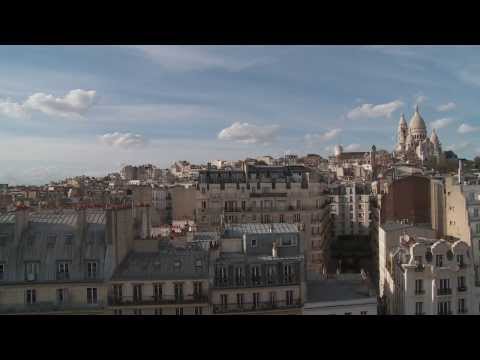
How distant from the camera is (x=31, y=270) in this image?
1152 cm

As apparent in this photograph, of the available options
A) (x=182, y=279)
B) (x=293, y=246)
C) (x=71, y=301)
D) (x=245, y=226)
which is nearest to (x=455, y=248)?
(x=293, y=246)

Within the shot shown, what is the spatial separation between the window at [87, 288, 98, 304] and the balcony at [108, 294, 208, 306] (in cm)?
31

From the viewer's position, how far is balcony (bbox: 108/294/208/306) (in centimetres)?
1152

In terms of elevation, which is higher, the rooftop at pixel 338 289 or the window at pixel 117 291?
the window at pixel 117 291

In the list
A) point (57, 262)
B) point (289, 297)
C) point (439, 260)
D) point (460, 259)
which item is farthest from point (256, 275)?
point (460, 259)

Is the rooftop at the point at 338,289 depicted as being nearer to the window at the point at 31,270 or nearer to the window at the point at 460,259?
the window at the point at 460,259

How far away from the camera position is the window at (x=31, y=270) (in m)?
11.5

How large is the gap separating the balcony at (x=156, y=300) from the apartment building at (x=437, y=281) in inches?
200

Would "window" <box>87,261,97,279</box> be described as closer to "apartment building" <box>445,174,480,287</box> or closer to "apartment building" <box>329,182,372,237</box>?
"apartment building" <box>445,174,480,287</box>

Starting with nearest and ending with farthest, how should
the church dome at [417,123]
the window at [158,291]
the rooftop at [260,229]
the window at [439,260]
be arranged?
the window at [158,291], the window at [439,260], the rooftop at [260,229], the church dome at [417,123]

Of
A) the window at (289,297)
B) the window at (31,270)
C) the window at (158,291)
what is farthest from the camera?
the window at (289,297)

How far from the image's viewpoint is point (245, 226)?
613 inches

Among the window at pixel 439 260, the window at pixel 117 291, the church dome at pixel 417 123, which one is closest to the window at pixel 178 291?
the window at pixel 117 291
